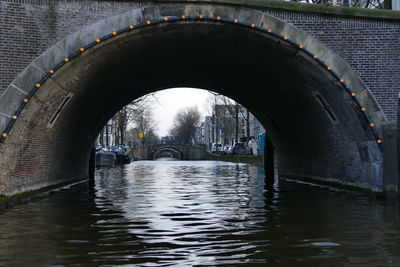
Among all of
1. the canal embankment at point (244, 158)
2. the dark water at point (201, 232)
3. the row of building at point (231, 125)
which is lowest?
the dark water at point (201, 232)

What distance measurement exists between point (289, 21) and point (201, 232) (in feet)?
26.1

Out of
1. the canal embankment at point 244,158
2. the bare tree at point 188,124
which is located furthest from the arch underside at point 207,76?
the bare tree at point 188,124

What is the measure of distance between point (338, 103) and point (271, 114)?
7809 mm

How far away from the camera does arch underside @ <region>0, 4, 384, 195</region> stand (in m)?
13.9

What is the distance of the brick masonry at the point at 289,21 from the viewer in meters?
13.5

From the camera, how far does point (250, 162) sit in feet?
142

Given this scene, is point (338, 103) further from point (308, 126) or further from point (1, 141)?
point (1, 141)

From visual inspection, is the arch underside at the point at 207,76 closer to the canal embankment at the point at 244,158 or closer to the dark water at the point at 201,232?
the dark water at the point at 201,232

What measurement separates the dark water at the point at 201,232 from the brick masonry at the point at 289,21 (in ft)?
11.3

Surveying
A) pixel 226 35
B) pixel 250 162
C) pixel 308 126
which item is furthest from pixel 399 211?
pixel 250 162

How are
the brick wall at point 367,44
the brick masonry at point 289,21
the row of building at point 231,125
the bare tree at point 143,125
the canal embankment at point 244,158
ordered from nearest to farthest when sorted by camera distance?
the brick masonry at point 289,21, the brick wall at point 367,44, the canal embankment at point 244,158, the row of building at point 231,125, the bare tree at point 143,125

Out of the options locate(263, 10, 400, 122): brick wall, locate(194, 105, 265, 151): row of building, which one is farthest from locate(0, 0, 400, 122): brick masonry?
locate(194, 105, 265, 151): row of building

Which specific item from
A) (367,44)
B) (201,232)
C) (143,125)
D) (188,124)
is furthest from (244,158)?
(188,124)

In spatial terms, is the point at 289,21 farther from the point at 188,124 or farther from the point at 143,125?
the point at 188,124
